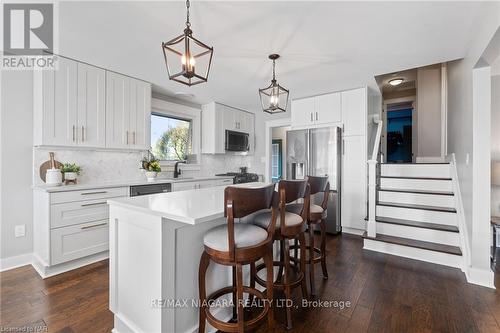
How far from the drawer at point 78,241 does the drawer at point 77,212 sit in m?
0.05

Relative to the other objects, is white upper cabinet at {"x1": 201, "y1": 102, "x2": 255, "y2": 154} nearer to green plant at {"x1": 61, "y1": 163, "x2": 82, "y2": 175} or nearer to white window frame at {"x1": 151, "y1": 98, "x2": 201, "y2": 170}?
white window frame at {"x1": 151, "y1": 98, "x2": 201, "y2": 170}

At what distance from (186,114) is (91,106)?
1.76 m

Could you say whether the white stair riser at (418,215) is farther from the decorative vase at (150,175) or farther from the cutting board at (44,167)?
the cutting board at (44,167)

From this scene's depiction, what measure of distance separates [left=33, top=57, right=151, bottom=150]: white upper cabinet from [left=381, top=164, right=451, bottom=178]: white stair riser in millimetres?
3934

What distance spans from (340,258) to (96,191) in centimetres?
301

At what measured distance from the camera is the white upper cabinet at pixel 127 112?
9.86 ft

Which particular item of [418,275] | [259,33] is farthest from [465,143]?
[259,33]

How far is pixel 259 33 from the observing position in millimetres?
2105

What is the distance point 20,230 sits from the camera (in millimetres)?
2605

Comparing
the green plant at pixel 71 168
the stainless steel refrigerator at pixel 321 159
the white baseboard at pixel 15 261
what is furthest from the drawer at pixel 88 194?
the stainless steel refrigerator at pixel 321 159

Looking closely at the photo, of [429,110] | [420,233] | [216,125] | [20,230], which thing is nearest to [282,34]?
[216,125]

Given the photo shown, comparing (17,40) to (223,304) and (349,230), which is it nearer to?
(223,304)

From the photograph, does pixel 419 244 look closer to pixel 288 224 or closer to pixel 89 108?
pixel 288 224

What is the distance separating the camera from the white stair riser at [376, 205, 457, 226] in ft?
9.52
